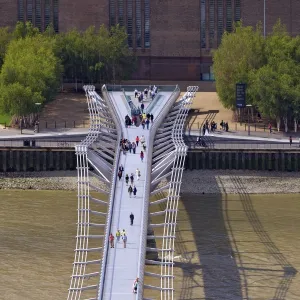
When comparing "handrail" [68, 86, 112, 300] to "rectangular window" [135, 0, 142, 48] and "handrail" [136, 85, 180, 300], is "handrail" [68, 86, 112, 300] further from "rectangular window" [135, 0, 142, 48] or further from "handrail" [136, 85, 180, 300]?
"rectangular window" [135, 0, 142, 48]

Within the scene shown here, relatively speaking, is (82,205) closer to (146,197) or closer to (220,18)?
(146,197)

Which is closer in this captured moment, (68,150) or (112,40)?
(68,150)

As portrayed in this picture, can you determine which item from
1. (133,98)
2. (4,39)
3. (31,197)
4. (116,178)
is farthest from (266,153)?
(4,39)

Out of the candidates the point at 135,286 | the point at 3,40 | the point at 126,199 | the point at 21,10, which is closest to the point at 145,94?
the point at 3,40

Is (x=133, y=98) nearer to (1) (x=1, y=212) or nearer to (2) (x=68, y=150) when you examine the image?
(2) (x=68, y=150)

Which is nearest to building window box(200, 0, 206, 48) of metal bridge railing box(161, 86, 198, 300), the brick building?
the brick building

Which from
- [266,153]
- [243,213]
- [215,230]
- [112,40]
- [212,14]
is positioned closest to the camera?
[215,230]

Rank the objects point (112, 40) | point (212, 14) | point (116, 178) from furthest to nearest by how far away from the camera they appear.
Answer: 1. point (212, 14)
2. point (112, 40)
3. point (116, 178)
